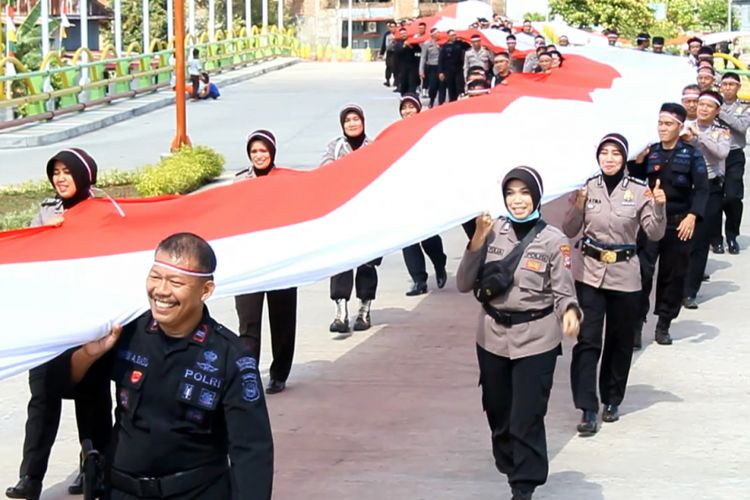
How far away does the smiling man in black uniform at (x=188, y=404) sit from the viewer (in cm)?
423

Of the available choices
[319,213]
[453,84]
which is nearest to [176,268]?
[319,213]

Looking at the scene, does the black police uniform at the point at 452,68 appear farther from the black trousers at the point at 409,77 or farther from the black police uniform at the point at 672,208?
the black police uniform at the point at 672,208

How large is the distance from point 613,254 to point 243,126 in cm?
1948

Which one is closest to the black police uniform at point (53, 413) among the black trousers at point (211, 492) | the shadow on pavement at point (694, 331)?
the black trousers at point (211, 492)

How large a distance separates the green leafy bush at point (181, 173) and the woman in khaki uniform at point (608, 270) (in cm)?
966

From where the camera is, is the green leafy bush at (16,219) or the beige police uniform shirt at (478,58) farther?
the beige police uniform shirt at (478,58)

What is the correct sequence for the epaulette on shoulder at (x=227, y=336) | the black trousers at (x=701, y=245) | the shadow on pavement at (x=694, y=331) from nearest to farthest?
the epaulette on shoulder at (x=227, y=336) < the shadow on pavement at (x=694, y=331) < the black trousers at (x=701, y=245)

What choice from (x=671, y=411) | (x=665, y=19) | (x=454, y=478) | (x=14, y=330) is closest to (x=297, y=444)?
(x=454, y=478)

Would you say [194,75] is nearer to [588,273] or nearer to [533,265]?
[588,273]

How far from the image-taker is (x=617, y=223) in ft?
26.6

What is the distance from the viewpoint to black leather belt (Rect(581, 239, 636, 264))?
8023mm

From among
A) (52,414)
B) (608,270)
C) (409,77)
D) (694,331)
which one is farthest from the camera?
(409,77)

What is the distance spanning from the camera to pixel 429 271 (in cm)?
1327

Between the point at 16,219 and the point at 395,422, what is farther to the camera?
the point at 16,219
